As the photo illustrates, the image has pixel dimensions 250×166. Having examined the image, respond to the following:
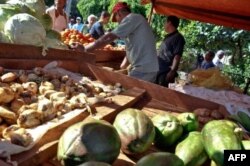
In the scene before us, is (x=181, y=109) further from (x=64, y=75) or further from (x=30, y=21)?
(x=30, y=21)

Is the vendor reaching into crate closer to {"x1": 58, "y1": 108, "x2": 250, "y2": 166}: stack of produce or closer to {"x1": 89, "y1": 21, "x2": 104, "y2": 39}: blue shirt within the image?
{"x1": 58, "y1": 108, "x2": 250, "y2": 166}: stack of produce

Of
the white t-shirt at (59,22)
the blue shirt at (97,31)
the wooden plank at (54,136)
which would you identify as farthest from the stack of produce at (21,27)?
the blue shirt at (97,31)

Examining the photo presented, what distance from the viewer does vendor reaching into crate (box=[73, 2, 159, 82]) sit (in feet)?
13.9

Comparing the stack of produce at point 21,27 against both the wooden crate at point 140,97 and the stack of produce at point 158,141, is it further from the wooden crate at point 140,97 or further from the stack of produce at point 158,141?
the stack of produce at point 158,141

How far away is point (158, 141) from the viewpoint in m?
1.88

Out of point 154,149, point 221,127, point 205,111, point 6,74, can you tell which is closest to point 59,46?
point 6,74

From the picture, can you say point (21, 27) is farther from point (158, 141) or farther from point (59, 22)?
point (59, 22)

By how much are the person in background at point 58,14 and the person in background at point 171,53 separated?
1.68 meters

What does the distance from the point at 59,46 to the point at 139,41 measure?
150 centimetres

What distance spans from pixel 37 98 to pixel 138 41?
2529mm

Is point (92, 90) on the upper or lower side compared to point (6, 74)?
lower

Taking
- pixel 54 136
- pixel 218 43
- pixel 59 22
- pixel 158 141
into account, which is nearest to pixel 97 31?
pixel 59 22

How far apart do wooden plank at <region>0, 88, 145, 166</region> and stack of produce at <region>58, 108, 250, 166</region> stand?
0.31 ft

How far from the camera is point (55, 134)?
1680 mm
